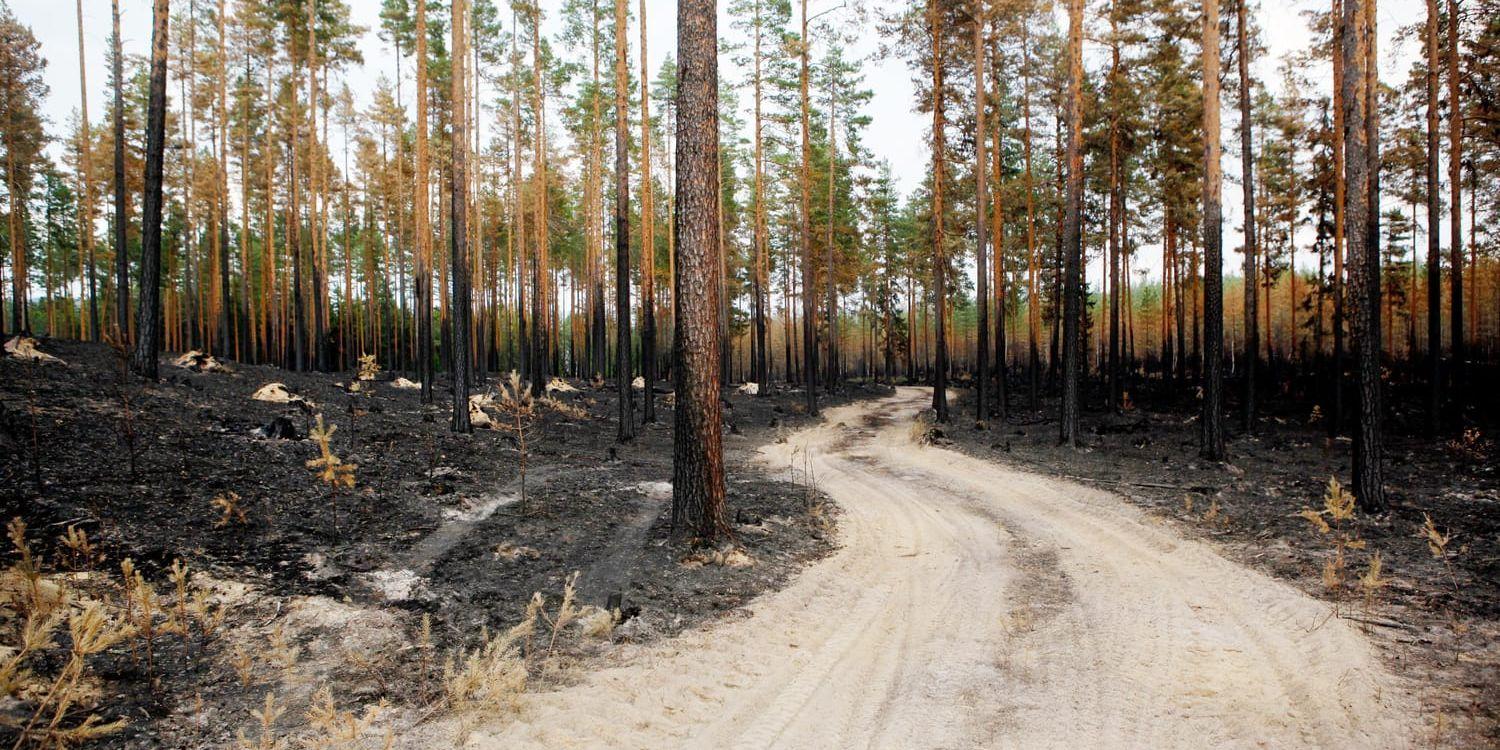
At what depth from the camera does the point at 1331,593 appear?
18.0ft

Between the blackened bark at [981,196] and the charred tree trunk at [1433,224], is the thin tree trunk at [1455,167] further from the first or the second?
the blackened bark at [981,196]

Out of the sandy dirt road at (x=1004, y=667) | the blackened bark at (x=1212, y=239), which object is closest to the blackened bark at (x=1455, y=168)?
the blackened bark at (x=1212, y=239)

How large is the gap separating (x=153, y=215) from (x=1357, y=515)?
843 inches

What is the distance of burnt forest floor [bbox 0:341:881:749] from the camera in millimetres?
3764

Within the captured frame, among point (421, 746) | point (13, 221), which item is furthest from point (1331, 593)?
point (13, 221)

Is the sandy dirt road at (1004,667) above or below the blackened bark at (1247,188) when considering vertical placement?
below

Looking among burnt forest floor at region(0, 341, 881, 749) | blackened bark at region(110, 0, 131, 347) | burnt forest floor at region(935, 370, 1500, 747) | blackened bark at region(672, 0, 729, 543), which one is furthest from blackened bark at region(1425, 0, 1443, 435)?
blackened bark at region(110, 0, 131, 347)

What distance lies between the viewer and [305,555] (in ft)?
19.2

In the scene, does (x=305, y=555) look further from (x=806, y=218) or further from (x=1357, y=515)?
(x=806, y=218)

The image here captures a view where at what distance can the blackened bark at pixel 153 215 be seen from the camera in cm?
1190

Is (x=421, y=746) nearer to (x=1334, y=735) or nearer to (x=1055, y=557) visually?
(x=1334, y=735)

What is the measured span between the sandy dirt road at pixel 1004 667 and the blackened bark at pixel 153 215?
45.0 ft

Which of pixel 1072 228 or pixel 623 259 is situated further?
pixel 1072 228

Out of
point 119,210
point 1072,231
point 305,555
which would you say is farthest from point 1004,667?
point 119,210
